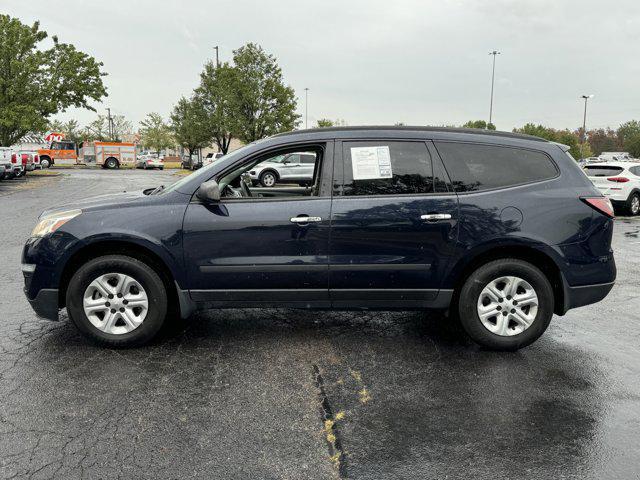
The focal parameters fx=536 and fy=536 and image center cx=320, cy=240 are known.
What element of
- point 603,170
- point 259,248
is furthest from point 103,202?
point 603,170

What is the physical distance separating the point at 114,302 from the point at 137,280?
0.86 feet

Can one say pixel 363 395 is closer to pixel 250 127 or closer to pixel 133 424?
pixel 133 424

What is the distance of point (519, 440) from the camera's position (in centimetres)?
297

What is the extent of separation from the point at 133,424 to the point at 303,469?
1081mm

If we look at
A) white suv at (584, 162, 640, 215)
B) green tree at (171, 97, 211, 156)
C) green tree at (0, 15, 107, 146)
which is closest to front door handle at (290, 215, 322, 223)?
white suv at (584, 162, 640, 215)

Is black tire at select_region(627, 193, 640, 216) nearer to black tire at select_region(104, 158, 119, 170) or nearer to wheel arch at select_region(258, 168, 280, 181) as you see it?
wheel arch at select_region(258, 168, 280, 181)

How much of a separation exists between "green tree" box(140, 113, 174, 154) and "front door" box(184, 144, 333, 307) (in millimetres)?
76327

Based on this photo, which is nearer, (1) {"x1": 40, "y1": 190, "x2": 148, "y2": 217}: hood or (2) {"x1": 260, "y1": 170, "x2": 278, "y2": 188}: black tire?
(1) {"x1": 40, "y1": 190, "x2": 148, "y2": 217}: hood

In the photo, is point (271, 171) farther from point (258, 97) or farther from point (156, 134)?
point (156, 134)

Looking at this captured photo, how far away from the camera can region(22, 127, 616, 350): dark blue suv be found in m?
4.15

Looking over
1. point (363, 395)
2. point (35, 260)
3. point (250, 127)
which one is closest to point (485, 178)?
point (363, 395)

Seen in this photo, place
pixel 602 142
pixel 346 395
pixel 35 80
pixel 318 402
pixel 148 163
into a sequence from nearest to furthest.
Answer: pixel 318 402
pixel 346 395
pixel 35 80
pixel 148 163
pixel 602 142

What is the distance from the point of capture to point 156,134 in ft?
259

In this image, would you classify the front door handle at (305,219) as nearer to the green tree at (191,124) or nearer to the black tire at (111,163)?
the green tree at (191,124)
